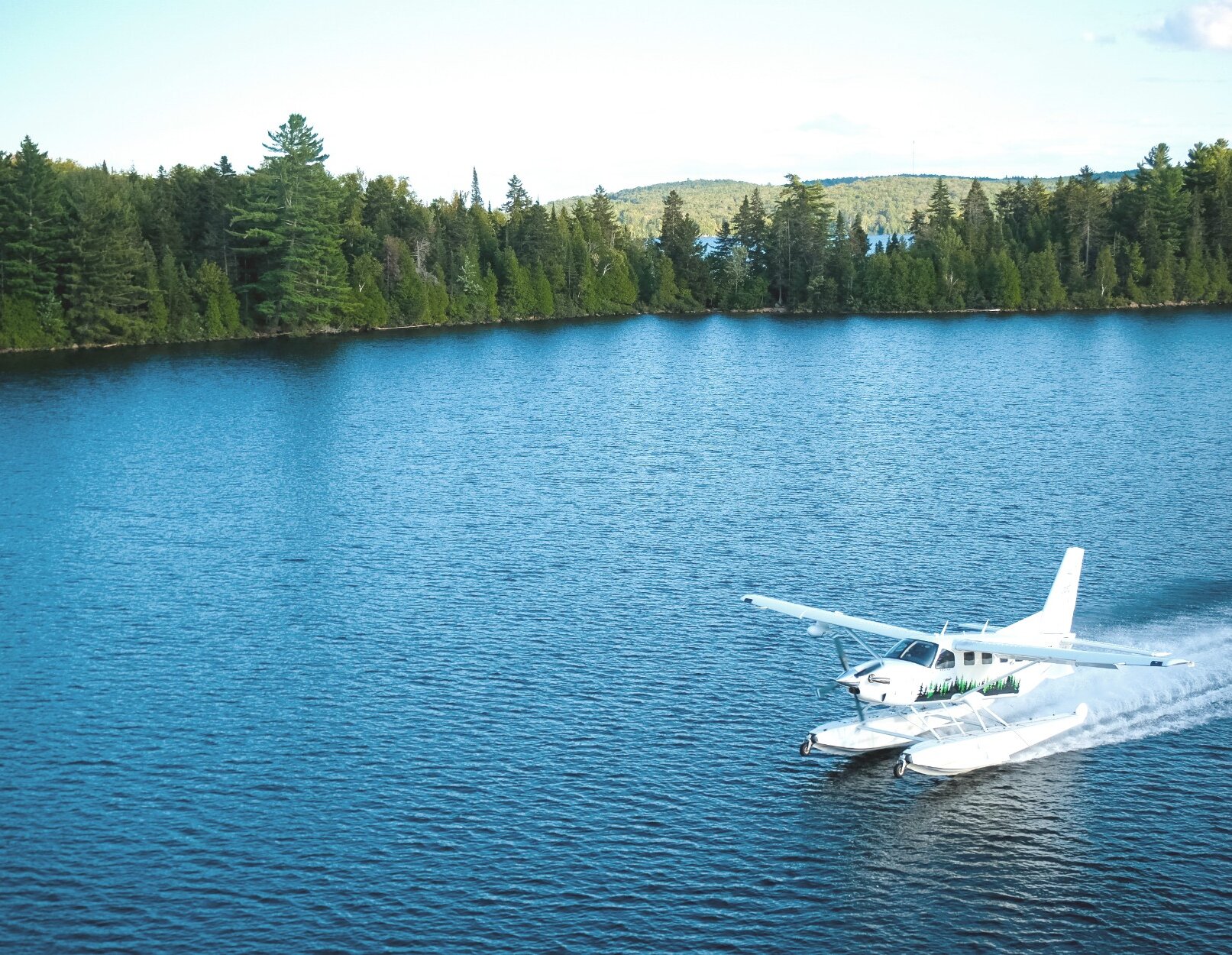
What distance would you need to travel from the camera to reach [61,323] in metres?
174

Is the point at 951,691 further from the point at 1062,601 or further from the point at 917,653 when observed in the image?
the point at 1062,601

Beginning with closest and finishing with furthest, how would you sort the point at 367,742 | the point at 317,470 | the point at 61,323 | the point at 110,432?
the point at 367,742
the point at 317,470
the point at 110,432
the point at 61,323

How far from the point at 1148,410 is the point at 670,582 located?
7103cm

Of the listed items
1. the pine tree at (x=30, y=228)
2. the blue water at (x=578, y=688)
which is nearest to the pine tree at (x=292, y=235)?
the pine tree at (x=30, y=228)

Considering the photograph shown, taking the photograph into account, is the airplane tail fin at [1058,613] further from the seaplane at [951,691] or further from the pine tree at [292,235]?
the pine tree at [292,235]

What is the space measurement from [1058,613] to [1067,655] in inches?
278

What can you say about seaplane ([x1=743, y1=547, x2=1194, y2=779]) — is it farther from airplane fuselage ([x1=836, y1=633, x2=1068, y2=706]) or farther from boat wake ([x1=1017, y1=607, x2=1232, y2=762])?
boat wake ([x1=1017, y1=607, x2=1232, y2=762])

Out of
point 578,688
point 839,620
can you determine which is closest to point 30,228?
point 578,688

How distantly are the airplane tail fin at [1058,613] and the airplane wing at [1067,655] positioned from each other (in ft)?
9.50

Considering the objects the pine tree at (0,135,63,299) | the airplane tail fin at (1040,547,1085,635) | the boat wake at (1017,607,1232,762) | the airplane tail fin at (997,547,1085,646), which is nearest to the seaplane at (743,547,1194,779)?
the airplane tail fin at (997,547,1085,646)

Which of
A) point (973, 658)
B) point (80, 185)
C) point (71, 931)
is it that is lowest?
point (71, 931)

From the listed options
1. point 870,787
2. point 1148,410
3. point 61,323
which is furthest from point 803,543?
point 61,323

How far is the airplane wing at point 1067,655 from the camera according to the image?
43031mm

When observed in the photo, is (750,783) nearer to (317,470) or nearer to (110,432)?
(317,470)
